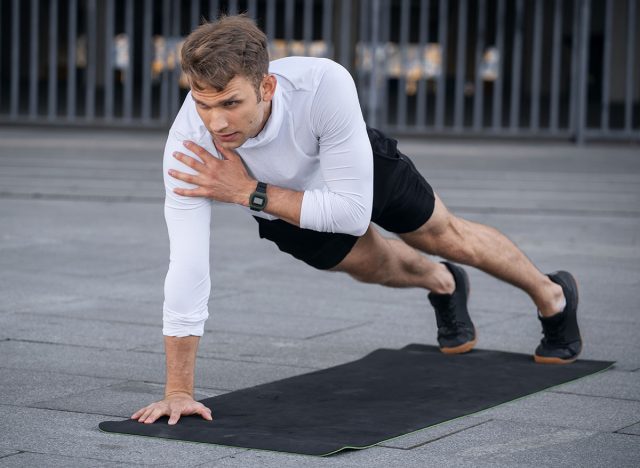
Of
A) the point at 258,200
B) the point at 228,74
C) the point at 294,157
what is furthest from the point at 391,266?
the point at 228,74

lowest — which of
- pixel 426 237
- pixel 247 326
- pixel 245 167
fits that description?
pixel 247 326

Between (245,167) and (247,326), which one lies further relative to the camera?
(247,326)

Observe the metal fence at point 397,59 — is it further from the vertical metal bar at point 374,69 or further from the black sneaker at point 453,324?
the black sneaker at point 453,324

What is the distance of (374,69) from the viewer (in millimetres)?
15906

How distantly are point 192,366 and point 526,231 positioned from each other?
5.52 meters

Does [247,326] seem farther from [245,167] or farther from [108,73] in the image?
[108,73]

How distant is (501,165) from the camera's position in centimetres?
1430

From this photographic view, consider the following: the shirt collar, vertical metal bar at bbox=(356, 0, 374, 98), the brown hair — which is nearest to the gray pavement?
the shirt collar

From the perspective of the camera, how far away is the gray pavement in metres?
3.81

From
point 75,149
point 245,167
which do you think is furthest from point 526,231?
point 75,149

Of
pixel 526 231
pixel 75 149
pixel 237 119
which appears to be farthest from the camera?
pixel 75 149

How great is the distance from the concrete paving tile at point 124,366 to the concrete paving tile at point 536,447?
1.09 m

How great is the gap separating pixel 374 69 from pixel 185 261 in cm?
1208

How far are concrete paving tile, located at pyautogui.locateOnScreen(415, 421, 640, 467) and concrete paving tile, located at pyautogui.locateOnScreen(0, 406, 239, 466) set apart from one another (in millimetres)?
713
